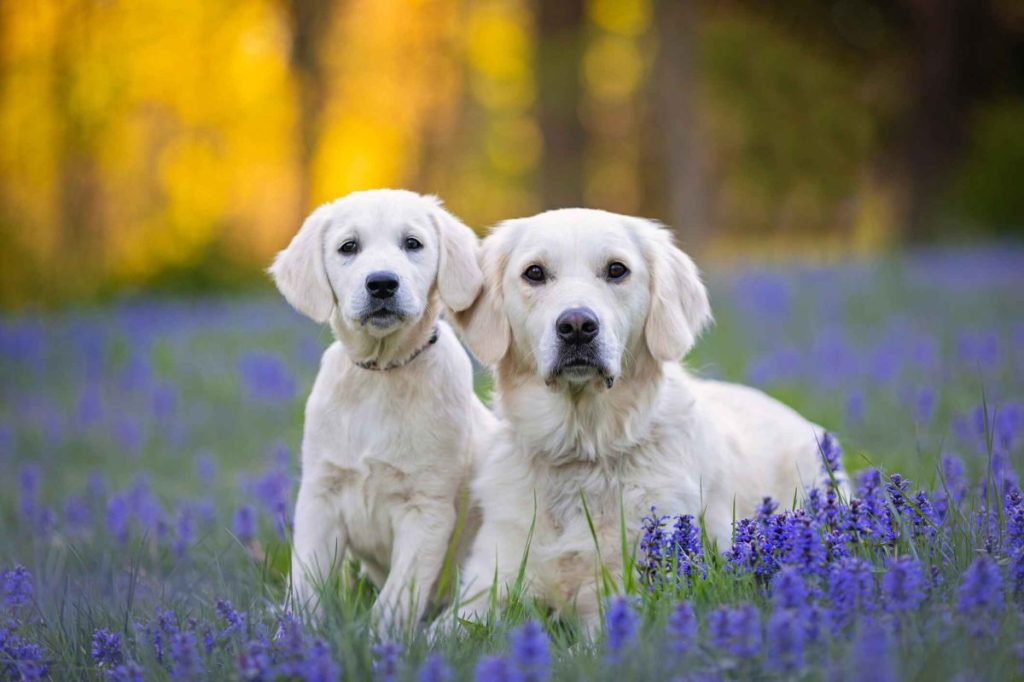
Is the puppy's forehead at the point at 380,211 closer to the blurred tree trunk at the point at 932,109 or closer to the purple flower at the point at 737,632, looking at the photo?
the purple flower at the point at 737,632

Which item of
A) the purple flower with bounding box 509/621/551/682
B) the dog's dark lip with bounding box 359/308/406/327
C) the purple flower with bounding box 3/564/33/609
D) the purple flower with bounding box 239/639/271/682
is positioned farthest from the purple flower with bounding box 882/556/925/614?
the purple flower with bounding box 3/564/33/609

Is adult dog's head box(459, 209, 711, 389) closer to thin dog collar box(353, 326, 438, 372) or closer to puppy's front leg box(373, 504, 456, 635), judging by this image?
thin dog collar box(353, 326, 438, 372)

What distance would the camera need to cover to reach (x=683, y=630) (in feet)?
7.32

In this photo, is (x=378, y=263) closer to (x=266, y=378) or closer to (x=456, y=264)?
(x=456, y=264)

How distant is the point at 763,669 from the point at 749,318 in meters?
7.78

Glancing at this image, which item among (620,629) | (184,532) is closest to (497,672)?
(620,629)

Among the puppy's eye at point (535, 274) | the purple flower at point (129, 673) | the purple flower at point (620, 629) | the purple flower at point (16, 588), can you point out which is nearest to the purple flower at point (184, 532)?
the purple flower at point (16, 588)

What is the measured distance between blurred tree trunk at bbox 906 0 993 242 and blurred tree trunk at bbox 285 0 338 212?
987 centimetres

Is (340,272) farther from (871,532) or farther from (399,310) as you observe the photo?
(871,532)

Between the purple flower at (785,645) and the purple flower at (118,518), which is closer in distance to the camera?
the purple flower at (785,645)

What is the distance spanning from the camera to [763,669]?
2.17m

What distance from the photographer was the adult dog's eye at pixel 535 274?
3.57 metres

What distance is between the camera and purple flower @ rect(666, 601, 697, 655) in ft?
7.34

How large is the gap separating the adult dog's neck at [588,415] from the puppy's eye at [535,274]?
32 cm
